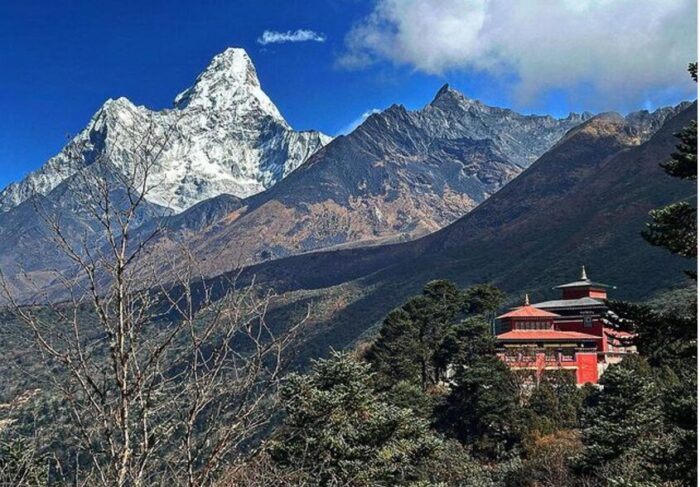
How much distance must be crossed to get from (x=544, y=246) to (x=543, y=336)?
53884mm

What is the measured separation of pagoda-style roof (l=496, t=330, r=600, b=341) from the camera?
30734 millimetres

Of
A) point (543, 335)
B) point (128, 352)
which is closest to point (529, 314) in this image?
point (543, 335)

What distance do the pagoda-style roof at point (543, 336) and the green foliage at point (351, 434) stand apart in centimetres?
1378

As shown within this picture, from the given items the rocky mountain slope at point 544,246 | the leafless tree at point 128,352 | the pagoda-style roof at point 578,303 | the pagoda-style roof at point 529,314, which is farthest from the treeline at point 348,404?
the rocky mountain slope at point 544,246

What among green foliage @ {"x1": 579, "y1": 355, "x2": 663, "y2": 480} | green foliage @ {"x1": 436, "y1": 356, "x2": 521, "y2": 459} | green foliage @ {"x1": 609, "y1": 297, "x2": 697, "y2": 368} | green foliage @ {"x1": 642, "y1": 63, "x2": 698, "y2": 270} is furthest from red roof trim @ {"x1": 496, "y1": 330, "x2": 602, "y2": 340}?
green foliage @ {"x1": 642, "y1": 63, "x2": 698, "y2": 270}

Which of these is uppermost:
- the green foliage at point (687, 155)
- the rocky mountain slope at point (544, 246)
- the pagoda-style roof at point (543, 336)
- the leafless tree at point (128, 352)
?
the rocky mountain slope at point (544, 246)

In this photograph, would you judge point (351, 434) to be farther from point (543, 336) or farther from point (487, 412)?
point (543, 336)

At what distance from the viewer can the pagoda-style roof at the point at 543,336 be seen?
1210 inches

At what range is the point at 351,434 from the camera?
1488cm

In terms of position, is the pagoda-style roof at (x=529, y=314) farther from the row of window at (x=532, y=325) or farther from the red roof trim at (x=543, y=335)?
the red roof trim at (x=543, y=335)

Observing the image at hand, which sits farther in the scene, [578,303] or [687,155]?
[578,303]

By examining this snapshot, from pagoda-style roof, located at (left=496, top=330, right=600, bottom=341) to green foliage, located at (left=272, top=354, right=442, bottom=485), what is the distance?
13.8 m

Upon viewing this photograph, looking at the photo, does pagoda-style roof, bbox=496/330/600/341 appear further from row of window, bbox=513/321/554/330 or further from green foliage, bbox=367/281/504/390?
green foliage, bbox=367/281/504/390

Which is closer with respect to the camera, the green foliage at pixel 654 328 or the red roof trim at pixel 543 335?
the green foliage at pixel 654 328
